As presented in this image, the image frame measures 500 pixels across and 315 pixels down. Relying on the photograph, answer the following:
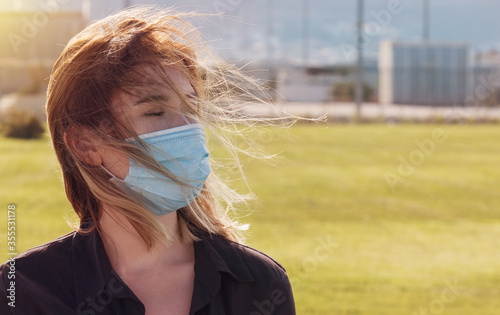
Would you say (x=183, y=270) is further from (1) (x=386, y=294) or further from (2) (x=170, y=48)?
(1) (x=386, y=294)

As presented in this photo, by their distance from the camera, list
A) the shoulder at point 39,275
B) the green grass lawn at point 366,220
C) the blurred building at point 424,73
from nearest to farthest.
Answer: the shoulder at point 39,275 < the green grass lawn at point 366,220 < the blurred building at point 424,73

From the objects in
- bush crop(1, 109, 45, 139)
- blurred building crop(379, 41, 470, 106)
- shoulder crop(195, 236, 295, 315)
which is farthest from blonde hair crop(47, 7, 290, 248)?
blurred building crop(379, 41, 470, 106)

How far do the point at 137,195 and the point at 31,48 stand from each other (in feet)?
102

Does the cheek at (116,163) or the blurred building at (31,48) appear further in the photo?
the blurred building at (31,48)

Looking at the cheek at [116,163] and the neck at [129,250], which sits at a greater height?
the cheek at [116,163]

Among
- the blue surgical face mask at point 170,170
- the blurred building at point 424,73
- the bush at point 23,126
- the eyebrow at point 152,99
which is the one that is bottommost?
the blurred building at point 424,73

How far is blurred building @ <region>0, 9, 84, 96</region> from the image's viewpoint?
89.4 ft

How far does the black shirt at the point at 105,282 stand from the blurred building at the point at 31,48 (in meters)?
25.5

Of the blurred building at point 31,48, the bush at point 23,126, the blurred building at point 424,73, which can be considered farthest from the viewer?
the blurred building at point 424,73

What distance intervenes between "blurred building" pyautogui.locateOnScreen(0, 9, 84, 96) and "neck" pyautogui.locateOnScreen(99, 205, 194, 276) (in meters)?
25.4

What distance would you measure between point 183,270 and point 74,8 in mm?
31093

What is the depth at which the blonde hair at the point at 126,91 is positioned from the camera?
5.92ft

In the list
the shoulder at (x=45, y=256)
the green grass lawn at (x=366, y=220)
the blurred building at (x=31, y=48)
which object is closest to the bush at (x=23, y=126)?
the green grass lawn at (x=366, y=220)

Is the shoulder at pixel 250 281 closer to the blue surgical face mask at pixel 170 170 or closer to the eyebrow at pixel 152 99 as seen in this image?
the blue surgical face mask at pixel 170 170
